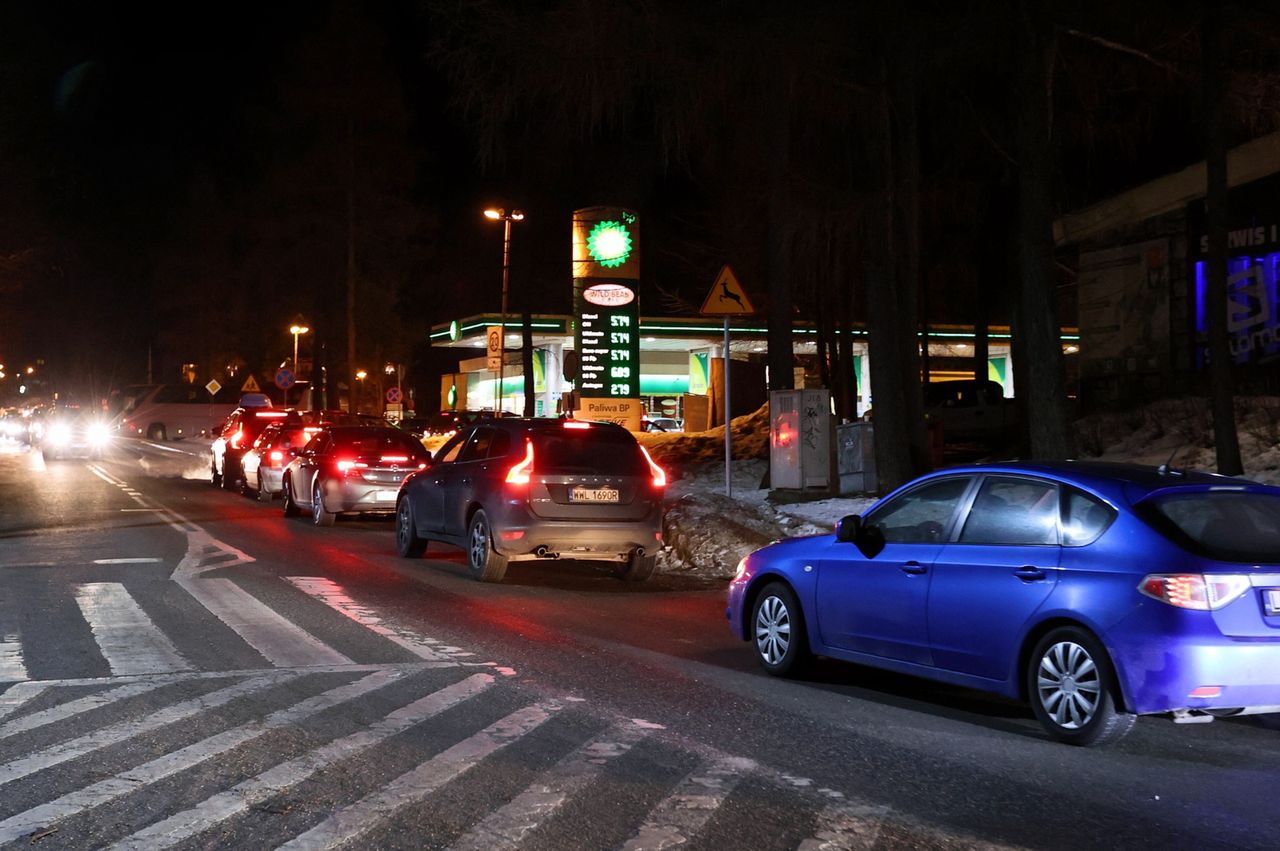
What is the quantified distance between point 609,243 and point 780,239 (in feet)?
50.5

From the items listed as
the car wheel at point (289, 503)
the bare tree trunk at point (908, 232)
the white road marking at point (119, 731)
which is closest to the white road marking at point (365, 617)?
the white road marking at point (119, 731)

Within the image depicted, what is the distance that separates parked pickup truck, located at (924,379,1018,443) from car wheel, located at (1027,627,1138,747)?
29130 millimetres

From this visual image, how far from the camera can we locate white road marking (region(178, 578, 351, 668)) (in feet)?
31.3

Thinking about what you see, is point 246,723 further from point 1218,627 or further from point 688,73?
point 688,73

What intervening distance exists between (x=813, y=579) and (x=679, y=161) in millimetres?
9933

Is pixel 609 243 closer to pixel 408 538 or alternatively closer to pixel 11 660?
pixel 408 538

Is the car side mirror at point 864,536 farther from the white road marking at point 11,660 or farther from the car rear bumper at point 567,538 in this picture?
the car rear bumper at point 567,538

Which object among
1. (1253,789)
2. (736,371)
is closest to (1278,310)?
(1253,789)

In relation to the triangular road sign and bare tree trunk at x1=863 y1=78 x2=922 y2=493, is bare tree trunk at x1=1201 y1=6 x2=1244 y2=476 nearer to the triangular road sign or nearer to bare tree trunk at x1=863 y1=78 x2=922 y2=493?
bare tree trunk at x1=863 y1=78 x2=922 y2=493

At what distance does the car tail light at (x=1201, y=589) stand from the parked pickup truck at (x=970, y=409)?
2953 cm

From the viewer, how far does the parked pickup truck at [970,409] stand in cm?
3675

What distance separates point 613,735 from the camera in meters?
7.19

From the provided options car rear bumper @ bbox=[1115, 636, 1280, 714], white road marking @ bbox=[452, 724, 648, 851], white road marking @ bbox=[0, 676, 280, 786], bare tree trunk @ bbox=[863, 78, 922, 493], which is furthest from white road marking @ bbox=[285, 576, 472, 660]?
bare tree trunk @ bbox=[863, 78, 922, 493]

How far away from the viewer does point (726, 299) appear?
18266mm
